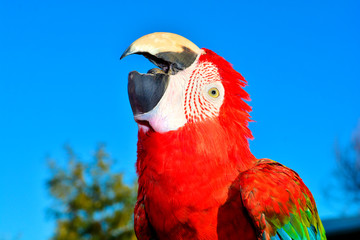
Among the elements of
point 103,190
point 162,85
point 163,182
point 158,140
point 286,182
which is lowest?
point 286,182

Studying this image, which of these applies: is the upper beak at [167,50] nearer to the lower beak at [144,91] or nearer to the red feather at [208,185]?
the lower beak at [144,91]

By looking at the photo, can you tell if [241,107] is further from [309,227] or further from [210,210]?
[309,227]

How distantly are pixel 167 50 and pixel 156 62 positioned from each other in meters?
0.15

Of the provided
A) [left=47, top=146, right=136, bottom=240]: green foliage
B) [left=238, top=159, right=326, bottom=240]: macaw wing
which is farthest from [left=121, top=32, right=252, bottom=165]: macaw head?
[left=47, top=146, right=136, bottom=240]: green foliage

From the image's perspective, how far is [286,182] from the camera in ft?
6.82

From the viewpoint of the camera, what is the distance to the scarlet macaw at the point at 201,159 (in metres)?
1.92

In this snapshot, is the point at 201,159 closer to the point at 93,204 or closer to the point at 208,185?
the point at 208,185

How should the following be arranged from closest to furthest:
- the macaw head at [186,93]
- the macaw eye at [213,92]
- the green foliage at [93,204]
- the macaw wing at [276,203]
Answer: the macaw wing at [276,203] → the macaw head at [186,93] → the macaw eye at [213,92] → the green foliage at [93,204]

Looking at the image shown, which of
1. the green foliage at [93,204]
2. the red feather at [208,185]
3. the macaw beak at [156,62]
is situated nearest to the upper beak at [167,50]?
the macaw beak at [156,62]

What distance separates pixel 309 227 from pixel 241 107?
848 millimetres

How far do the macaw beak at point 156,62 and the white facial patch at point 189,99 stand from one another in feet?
0.12

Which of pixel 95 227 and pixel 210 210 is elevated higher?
pixel 95 227

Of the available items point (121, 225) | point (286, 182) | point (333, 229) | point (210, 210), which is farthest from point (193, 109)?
point (121, 225)

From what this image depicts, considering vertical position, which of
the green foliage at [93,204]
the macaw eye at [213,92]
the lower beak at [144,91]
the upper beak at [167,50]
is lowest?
the macaw eye at [213,92]
